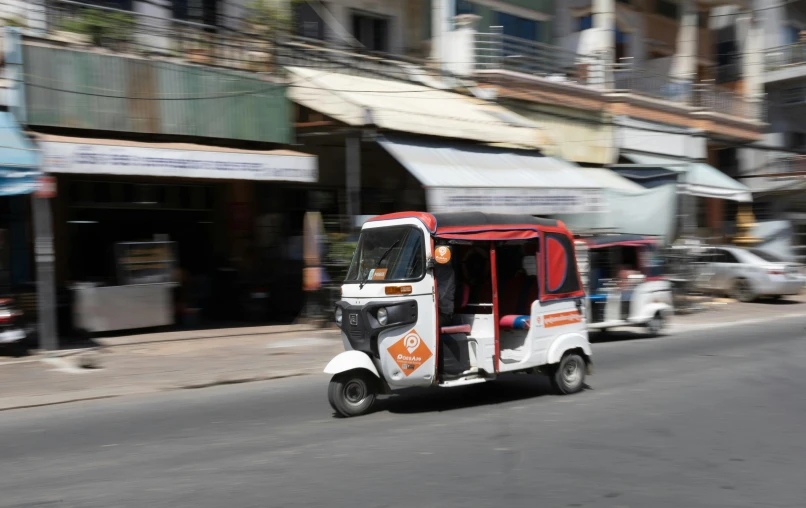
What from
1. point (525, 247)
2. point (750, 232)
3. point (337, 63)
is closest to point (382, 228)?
point (525, 247)

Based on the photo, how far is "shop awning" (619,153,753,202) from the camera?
70.3 ft

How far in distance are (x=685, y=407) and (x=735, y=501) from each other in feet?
9.59

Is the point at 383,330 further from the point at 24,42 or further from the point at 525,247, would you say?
the point at 24,42

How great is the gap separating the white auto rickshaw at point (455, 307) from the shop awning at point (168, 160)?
5.79m

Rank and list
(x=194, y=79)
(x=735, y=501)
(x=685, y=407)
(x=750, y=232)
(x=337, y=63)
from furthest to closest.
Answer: (x=750, y=232) → (x=337, y=63) → (x=194, y=79) → (x=685, y=407) → (x=735, y=501)

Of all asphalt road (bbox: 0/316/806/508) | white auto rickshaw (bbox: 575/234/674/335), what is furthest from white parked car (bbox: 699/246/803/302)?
asphalt road (bbox: 0/316/806/508)

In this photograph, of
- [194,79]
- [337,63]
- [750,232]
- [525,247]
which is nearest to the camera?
[525,247]

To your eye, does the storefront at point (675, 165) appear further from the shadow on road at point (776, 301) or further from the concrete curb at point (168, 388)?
the concrete curb at point (168, 388)

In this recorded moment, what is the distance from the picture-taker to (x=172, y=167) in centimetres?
1281

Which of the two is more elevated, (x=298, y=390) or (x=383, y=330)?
(x=383, y=330)

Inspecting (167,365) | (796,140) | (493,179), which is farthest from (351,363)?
(796,140)

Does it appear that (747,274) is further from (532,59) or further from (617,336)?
(532,59)

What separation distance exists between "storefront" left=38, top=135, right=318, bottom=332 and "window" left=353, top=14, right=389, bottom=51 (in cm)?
445

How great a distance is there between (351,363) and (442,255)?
1.33 m
